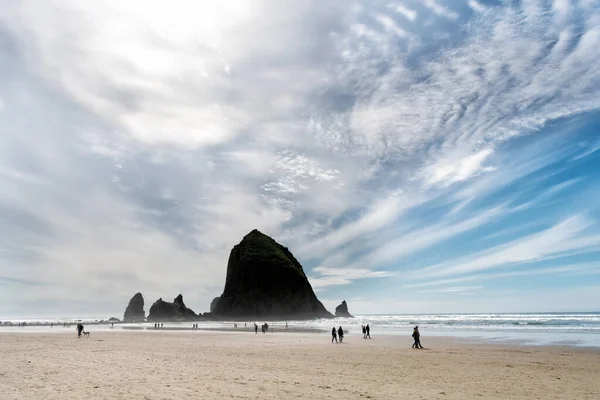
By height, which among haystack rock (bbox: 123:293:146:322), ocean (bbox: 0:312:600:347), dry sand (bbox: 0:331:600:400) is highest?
haystack rock (bbox: 123:293:146:322)

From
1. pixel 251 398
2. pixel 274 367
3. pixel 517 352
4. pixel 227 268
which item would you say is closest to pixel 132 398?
pixel 251 398

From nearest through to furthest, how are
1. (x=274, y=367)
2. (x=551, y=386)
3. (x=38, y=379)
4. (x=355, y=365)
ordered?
(x=38, y=379) → (x=551, y=386) → (x=274, y=367) → (x=355, y=365)

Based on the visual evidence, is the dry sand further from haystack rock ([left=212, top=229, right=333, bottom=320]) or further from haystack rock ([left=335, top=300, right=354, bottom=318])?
haystack rock ([left=335, top=300, right=354, bottom=318])

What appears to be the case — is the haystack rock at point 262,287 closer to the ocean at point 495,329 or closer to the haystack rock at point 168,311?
the haystack rock at point 168,311

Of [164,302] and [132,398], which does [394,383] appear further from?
[164,302]

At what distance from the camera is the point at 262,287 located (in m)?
146

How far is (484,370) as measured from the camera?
18656 millimetres

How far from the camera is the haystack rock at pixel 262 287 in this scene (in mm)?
140625

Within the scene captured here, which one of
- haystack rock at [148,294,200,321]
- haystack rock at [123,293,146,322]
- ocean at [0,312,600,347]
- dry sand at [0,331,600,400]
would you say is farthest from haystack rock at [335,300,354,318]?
dry sand at [0,331,600,400]

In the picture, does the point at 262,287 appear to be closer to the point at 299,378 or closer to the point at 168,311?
the point at 168,311

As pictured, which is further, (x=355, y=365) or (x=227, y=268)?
(x=227, y=268)

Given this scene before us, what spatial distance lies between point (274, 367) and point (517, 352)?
65.4 feet

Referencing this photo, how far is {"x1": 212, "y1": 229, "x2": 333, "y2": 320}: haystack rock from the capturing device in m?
141

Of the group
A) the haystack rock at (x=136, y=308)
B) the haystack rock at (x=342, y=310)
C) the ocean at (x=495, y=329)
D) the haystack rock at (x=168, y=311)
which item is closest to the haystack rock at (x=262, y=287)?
the haystack rock at (x=168, y=311)
